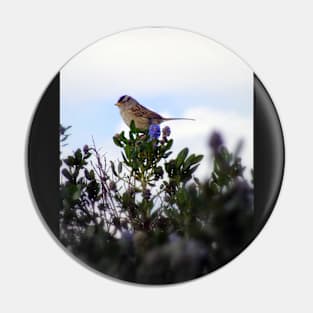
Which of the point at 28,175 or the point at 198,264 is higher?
the point at 28,175

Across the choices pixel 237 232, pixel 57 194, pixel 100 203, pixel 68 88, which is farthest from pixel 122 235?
pixel 68 88

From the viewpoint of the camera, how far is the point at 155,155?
2.66m

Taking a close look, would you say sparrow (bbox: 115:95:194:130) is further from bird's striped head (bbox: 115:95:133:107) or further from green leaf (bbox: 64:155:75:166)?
green leaf (bbox: 64:155:75:166)

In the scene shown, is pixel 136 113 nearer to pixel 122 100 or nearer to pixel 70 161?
pixel 122 100

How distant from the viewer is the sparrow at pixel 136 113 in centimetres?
262

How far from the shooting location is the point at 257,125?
265 centimetres

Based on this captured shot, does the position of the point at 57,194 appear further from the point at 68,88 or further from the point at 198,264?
the point at 198,264

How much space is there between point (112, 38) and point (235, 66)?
1.85 ft

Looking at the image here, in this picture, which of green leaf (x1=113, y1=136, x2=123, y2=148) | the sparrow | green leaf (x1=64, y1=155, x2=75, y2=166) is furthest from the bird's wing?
green leaf (x1=64, y1=155, x2=75, y2=166)

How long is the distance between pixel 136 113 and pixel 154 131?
0.12 metres

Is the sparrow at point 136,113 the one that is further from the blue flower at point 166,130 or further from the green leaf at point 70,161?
the green leaf at point 70,161

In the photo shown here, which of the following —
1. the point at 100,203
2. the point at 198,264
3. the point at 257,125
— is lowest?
the point at 198,264

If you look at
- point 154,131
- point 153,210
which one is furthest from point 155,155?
point 153,210

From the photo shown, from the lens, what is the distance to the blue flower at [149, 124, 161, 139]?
8.70 ft
